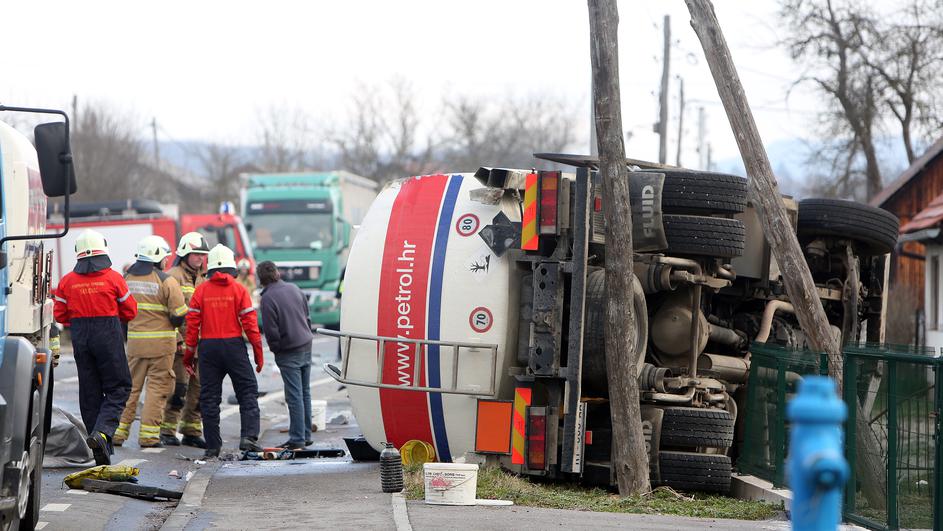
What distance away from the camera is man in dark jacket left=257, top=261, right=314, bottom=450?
38.7 ft

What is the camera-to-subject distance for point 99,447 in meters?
10.1

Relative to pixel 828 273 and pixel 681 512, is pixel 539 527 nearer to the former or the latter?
pixel 681 512

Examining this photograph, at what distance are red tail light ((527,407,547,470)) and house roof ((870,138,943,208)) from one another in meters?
19.3

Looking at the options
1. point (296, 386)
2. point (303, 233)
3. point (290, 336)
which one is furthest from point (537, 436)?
point (303, 233)

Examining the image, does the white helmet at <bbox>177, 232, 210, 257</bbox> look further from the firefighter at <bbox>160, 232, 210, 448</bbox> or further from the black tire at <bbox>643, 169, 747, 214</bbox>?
the black tire at <bbox>643, 169, 747, 214</bbox>

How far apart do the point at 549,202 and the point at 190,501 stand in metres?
3.10

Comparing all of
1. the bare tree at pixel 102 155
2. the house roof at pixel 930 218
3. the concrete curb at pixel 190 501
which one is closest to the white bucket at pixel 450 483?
the concrete curb at pixel 190 501

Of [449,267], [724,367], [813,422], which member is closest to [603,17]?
[449,267]

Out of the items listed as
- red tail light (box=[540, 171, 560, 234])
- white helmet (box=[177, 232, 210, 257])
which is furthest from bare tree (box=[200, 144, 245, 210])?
red tail light (box=[540, 171, 560, 234])

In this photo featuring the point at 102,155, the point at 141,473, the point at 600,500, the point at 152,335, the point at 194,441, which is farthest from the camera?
the point at 102,155

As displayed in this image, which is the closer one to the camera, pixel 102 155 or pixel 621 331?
pixel 621 331

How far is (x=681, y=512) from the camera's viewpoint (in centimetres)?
848

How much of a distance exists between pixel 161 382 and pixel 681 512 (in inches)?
215

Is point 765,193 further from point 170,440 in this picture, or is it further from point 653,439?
point 170,440
